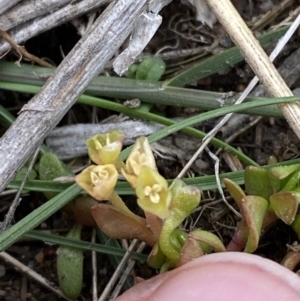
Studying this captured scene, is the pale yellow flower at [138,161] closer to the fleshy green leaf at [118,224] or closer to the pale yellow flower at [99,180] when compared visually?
the pale yellow flower at [99,180]

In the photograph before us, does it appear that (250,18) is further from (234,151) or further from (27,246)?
(27,246)

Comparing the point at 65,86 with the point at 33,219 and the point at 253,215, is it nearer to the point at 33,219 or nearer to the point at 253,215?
the point at 33,219

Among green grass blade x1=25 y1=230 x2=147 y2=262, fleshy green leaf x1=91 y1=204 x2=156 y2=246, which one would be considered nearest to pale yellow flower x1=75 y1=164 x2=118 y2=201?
fleshy green leaf x1=91 y1=204 x2=156 y2=246

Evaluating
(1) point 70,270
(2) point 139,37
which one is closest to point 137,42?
(2) point 139,37

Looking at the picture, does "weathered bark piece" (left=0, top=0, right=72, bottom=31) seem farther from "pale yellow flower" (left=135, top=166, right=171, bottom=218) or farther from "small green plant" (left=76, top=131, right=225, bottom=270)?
"pale yellow flower" (left=135, top=166, right=171, bottom=218)

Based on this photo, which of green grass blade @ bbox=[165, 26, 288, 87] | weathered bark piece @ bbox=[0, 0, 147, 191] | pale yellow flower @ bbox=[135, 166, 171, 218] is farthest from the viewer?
green grass blade @ bbox=[165, 26, 288, 87]

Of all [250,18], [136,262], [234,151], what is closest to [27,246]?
[136,262]
